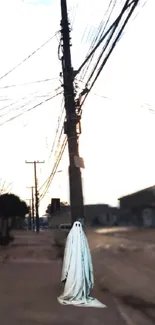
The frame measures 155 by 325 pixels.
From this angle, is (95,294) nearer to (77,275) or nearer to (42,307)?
(77,275)

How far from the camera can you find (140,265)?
2092 centimetres

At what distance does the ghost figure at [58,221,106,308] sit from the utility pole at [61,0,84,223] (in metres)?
2.76

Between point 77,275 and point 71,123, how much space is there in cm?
559

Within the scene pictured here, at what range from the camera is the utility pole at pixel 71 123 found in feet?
48.2

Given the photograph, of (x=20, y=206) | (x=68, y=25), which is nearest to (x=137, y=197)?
(x=20, y=206)

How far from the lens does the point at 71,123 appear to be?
15617 mm

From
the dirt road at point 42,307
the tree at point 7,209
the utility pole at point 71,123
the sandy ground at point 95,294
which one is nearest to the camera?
the dirt road at point 42,307

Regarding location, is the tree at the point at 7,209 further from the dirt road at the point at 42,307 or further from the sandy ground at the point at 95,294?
the dirt road at the point at 42,307

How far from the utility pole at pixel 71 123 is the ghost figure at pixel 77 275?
9.06 feet

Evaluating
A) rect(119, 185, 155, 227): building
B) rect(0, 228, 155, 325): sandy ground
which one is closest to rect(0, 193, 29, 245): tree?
rect(0, 228, 155, 325): sandy ground

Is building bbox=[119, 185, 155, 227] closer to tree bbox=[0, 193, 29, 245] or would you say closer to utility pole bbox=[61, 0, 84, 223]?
tree bbox=[0, 193, 29, 245]

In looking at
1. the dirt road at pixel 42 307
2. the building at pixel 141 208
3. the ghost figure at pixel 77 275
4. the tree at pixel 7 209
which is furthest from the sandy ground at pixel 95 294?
the building at pixel 141 208

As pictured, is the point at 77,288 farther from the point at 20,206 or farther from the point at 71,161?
the point at 20,206

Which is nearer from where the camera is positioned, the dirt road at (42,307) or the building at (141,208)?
the dirt road at (42,307)
